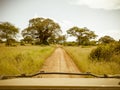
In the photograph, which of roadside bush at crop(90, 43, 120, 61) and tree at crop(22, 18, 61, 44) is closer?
roadside bush at crop(90, 43, 120, 61)

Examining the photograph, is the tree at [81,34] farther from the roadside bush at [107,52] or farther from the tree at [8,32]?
the roadside bush at [107,52]

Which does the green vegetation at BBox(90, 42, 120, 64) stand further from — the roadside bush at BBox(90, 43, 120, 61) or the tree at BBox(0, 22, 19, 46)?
the tree at BBox(0, 22, 19, 46)

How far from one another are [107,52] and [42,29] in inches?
504

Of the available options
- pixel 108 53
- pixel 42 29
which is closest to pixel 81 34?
pixel 42 29

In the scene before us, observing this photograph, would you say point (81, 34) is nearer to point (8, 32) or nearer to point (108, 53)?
point (8, 32)

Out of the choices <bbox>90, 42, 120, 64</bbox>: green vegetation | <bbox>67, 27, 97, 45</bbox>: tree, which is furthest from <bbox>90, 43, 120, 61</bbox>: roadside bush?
<bbox>67, 27, 97, 45</bbox>: tree

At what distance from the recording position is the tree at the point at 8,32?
18.5 metres

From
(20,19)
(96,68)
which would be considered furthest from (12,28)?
(96,68)

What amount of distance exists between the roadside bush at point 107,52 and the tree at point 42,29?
37.1 feet

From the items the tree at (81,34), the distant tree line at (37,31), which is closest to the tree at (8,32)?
the distant tree line at (37,31)

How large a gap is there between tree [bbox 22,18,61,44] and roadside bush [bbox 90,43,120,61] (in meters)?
11.3

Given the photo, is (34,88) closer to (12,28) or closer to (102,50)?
(102,50)

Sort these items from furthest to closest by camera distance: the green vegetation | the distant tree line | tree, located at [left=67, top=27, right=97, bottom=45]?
tree, located at [left=67, top=27, right=97, bottom=45] < the distant tree line < the green vegetation

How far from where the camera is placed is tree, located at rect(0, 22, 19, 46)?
1848cm
